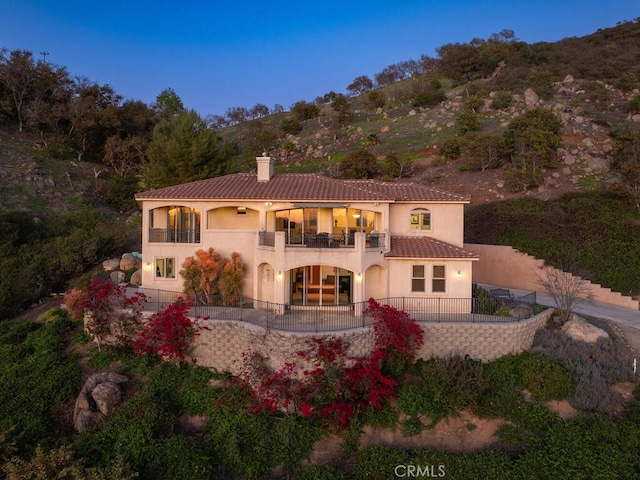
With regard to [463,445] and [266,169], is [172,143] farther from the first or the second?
[463,445]

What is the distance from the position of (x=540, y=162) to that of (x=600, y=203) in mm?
9292

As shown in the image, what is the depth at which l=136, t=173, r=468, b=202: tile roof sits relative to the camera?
67.1 ft

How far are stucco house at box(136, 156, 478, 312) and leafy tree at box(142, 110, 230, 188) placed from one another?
44.8 ft

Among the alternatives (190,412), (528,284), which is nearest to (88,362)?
(190,412)

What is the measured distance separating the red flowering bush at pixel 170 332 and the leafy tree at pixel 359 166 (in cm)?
3016

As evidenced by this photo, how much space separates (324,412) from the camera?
1403 cm

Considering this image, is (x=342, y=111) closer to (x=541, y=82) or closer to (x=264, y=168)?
(x=541, y=82)

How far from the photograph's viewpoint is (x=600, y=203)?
29141mm

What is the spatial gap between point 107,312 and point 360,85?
113m

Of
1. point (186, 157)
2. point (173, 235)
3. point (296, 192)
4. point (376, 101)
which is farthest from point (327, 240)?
point (376, 101)

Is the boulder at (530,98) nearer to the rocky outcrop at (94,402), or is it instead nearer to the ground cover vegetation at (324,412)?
the ground cover vegetation at (324,412)

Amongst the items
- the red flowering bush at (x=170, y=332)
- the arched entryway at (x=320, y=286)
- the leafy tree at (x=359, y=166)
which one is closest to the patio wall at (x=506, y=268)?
the arched entryway at (x=320, y=286)

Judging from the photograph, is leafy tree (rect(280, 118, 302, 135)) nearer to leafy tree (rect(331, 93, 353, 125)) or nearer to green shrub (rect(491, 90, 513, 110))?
leafy tree (rect(331, 93, 353, 125))

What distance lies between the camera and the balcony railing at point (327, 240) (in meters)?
19.3
